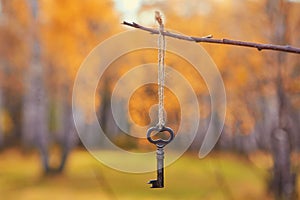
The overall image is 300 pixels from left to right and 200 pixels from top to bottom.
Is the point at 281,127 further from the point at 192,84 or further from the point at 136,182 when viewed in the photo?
the point at 136,182

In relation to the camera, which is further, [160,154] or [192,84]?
[192,84]

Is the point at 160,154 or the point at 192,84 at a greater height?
the point at 192,84

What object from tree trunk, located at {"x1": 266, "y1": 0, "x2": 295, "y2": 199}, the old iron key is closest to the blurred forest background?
tree trunk, located at {"x1": 266, "y1": 0, "x2": 295, "y2": 199}

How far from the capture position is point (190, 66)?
3.66m

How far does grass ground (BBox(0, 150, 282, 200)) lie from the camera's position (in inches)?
152

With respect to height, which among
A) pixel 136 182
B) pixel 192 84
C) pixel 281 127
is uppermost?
pixel 192 84

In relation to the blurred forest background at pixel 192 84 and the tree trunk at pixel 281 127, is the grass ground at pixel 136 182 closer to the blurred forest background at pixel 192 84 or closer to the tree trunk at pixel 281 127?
the blurred forest background at pixel 192 84

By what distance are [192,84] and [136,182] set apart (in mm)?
1042

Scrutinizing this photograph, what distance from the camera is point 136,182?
3959 millimetres

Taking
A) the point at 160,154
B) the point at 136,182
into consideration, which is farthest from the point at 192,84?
the point at 160,154

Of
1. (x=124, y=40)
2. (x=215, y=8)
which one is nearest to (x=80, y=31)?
(x=124, y=40)

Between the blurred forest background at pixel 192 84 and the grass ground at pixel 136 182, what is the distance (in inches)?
0.4

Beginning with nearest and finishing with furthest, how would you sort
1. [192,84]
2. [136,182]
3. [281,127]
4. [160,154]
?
[160,154]
[281,127]
[192,84]
[136,182]

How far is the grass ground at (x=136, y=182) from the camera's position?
385cm
